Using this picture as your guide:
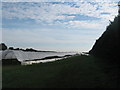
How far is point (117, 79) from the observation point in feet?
24.0

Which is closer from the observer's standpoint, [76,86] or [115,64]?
[76,86]

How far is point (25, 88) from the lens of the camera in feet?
26.1

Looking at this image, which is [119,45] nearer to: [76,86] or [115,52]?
[115,52]

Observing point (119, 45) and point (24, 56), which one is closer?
point (119, 45)

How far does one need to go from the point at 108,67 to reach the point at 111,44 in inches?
41.0

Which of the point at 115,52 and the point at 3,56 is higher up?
the point at 115,52

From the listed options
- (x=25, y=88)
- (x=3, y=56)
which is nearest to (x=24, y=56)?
(x=3, y=56)

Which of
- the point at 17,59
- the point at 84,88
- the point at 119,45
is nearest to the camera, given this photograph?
the point at 84,88

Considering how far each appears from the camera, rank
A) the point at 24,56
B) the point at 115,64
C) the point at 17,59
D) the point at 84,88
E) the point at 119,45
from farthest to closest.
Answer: the point at 24,56 → the point at 17,59 → the point at 115,64 → the point at 119,45 → the point at 84,88

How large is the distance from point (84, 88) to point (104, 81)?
83 cm

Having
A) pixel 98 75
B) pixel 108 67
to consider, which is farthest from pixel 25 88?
pixel 108 67

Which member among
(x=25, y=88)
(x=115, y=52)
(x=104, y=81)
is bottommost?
(x=25, y=88)

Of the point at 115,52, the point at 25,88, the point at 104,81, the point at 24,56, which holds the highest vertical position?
the point at 115,52

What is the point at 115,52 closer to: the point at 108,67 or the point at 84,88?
the point at 108,67
